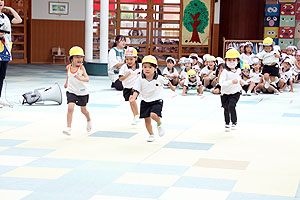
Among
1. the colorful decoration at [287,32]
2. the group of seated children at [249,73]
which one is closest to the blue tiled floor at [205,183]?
→ the group of seated children at [249,73]

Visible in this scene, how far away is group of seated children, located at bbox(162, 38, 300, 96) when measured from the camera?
13414 mm

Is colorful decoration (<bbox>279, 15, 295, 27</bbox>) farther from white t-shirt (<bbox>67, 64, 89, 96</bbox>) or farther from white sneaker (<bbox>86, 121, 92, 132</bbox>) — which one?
white t-shirt (<bbox>67, 64, 89, 96</bbox>)

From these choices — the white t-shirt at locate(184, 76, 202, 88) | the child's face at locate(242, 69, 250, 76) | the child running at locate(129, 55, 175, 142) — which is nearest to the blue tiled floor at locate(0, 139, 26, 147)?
the child running at locate(129, 55, 175, 142)

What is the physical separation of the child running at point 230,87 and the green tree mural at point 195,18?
1515 centimetres

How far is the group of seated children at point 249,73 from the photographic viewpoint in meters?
13.4

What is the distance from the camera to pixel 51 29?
74.0ft

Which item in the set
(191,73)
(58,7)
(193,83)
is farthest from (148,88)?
(58,7)

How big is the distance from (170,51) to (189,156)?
1730cm

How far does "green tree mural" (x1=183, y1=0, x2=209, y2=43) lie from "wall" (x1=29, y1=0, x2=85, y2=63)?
170 inches

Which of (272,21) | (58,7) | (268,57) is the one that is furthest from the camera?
(58,7)

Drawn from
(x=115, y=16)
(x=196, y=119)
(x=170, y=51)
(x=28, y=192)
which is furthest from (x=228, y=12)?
(x=28, y=192)

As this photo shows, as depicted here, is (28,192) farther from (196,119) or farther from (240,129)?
(196,119)

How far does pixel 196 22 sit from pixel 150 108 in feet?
54.2

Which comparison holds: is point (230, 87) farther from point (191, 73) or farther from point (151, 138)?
point (191, 73)
